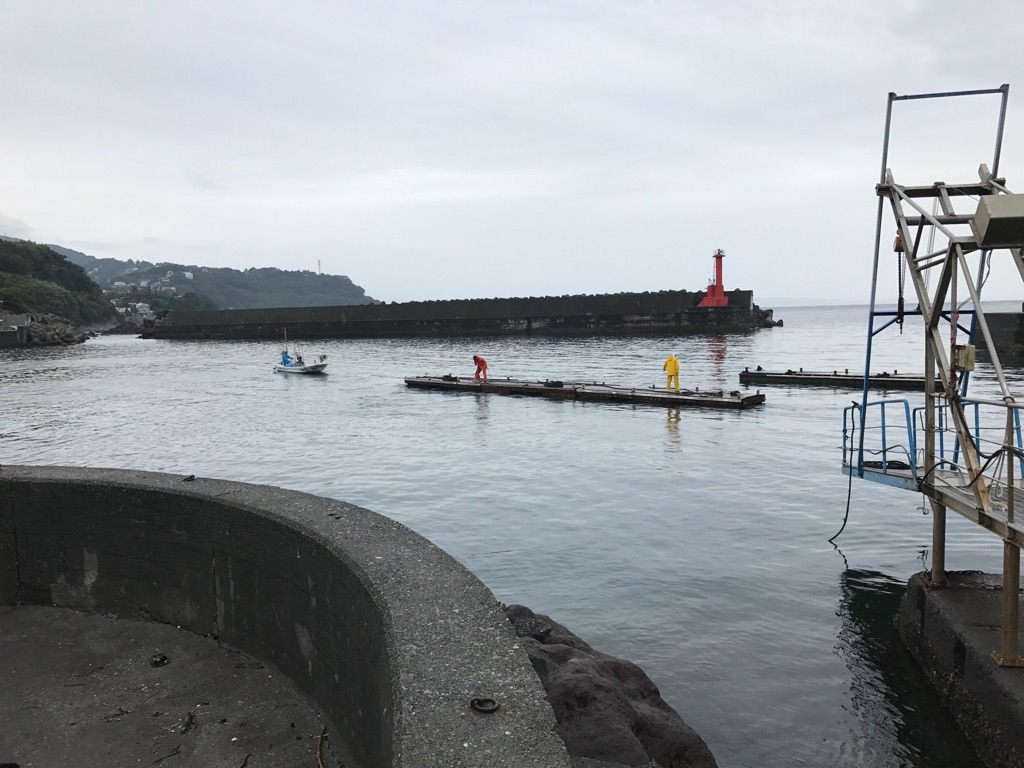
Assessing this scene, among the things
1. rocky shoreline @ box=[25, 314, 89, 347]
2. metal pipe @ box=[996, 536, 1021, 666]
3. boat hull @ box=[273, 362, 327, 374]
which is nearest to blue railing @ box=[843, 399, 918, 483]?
metal pipe @ box=[996, 536, 1021, 666]

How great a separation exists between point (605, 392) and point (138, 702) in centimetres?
2608

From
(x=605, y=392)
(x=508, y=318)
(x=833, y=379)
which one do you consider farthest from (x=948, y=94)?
(x=508, y=318)

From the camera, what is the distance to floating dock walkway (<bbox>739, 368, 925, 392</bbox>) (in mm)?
31281

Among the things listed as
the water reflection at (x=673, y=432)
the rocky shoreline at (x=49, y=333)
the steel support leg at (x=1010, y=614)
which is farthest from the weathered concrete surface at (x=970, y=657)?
the rocky shoreline at (x=49, y=333)

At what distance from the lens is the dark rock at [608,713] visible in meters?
5.22

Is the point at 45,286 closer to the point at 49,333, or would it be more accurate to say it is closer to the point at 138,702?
the point at 49,333

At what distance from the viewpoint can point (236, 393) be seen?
128 ft

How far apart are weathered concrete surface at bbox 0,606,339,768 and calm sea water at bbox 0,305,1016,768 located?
4.25 metres

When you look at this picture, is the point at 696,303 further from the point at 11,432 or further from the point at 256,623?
the point at 256,623

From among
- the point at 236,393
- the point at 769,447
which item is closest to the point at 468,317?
the point at 236,393

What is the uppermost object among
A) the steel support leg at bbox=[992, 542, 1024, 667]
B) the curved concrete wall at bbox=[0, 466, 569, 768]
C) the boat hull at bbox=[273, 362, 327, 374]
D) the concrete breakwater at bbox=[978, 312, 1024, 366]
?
the concrete breakwater at bbox=[978, 312, 1024, 366]

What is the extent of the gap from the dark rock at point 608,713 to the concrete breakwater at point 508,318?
74840 mm

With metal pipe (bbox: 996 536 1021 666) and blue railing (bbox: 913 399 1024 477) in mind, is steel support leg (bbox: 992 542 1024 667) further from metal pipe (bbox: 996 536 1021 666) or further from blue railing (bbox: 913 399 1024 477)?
blue railing (bbox: 913 399 1024 477)

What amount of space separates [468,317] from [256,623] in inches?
3354
